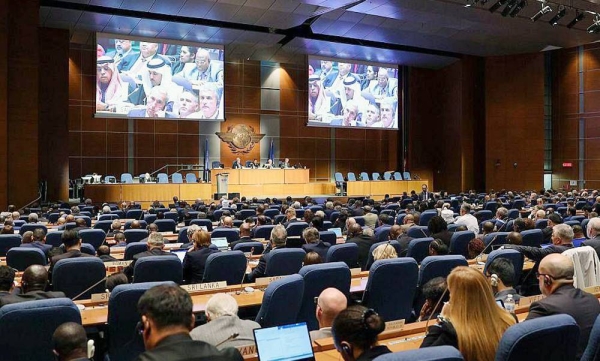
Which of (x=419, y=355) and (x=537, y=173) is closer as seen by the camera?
(x=419, y=355)

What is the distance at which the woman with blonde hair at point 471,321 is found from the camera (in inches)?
104

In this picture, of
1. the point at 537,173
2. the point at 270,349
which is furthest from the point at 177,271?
the point at 537,173

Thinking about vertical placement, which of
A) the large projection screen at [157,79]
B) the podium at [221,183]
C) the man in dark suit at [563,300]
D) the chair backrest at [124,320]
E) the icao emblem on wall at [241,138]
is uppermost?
the large projection screen at [157,79]

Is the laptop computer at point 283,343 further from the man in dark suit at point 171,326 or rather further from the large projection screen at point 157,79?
the large projection screen at point 157,79

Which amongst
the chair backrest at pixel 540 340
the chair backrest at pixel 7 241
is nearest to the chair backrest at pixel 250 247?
the chair backrest at pixel 7 241

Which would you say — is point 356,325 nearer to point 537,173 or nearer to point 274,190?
point 274,190

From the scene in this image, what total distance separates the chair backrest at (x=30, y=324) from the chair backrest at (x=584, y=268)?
426 centimetres

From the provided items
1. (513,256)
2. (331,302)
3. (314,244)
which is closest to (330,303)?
(331,302)

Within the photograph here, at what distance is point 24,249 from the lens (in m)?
6.21

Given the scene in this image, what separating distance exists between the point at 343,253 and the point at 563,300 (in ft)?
10.6

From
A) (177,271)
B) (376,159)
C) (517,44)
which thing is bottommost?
(177,271)

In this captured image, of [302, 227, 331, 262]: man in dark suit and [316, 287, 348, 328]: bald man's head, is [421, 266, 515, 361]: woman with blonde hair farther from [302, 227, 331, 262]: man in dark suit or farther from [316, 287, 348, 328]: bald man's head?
[302, 227, 331, 262]: man in dark suit

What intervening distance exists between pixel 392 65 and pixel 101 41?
42.1ft

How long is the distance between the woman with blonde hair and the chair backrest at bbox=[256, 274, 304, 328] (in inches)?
56.9
